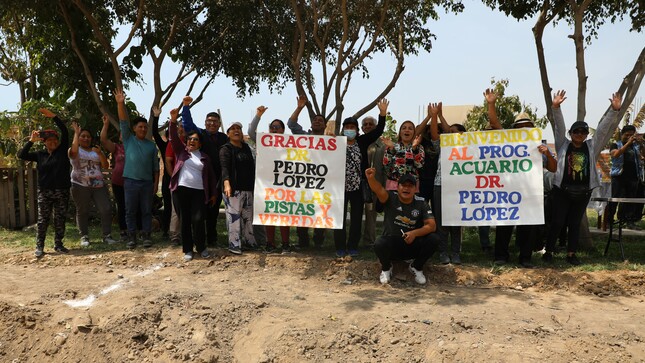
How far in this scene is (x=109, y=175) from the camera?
10047 mm

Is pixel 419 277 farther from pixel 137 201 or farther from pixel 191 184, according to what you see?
pixel 137 201

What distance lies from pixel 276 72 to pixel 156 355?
1045 cm

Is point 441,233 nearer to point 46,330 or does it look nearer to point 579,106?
point 579,106

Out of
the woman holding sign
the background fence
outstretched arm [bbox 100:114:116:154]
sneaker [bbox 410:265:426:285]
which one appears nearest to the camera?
sneaker [bbox 410:265:426:285]

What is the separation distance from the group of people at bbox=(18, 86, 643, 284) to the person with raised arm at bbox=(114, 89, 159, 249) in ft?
0.05

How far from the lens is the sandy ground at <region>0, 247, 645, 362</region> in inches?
190

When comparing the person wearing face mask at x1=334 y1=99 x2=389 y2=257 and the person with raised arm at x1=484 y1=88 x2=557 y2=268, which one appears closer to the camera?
the person with raised arm at x1=484 y1=88 x2=557 y2=268

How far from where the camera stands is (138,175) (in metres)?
7.82

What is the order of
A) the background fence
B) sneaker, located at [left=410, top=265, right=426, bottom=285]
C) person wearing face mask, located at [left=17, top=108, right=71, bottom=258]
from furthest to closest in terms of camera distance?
the background fence → person wearing face mask, located at [left=17, top=108, right=71, bottom=258] → sneaker, located at [left=410, top=265, right=426, bottom=285]

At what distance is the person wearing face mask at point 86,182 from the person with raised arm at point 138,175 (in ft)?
1.83

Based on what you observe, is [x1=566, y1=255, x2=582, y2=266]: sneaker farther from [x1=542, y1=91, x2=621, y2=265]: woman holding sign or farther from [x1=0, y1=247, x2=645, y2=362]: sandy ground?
[x1=0, y1=247, x2=645, y2=362]: sandy ground

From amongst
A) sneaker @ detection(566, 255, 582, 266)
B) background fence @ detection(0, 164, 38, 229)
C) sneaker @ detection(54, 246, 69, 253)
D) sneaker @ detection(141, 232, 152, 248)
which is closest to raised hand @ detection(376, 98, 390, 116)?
sneaker @ detection(566, 255, 582, 266)

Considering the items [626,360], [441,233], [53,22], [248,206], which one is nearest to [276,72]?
[53,22]

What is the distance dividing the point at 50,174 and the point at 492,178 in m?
6.12
